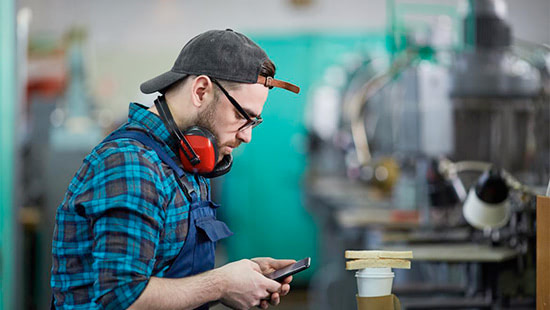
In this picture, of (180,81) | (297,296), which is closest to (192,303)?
(180,81)

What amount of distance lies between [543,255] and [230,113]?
0.79 m

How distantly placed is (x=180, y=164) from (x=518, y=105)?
2023 millimetres

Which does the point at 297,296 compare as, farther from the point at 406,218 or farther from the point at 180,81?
the point at 180,81

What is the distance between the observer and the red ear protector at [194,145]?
1596 millimetres

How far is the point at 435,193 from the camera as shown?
3547mm

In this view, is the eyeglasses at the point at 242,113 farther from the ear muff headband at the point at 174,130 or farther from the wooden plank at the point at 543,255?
the wooden plank at the point at 543,255

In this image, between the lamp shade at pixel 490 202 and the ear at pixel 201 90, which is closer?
the ear at pixel 201 90

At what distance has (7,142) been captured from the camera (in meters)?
3.99

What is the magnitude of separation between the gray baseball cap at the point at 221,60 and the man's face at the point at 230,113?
3cm

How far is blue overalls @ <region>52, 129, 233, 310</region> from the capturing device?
61.2 inches

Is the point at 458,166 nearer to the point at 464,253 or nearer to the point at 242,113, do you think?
the point at 464,253

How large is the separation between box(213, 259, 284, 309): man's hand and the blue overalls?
0.23ft

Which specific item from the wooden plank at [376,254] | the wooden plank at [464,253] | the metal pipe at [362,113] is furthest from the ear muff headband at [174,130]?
the metal pipe at [362,113]

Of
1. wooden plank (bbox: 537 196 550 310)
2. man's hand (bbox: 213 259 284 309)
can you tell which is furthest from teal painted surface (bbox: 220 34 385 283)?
man's hand (bbox: 213 259 284 309)
